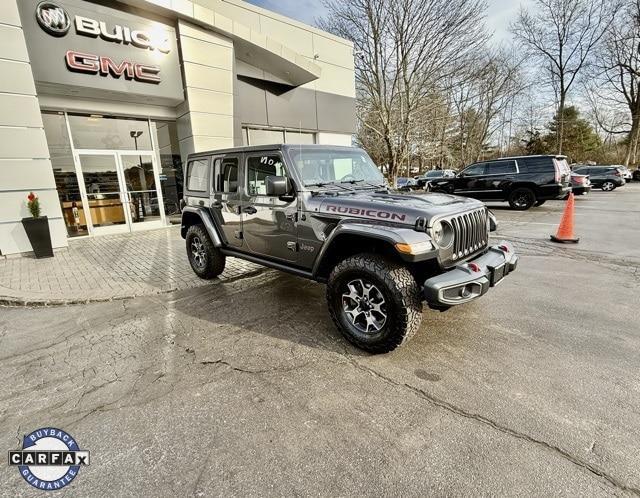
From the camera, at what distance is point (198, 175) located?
17.5 feet

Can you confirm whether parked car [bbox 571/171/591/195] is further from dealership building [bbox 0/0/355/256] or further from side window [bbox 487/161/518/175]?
dealership building [bbox 0/0/355/256]

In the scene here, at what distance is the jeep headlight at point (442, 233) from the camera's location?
287 cm

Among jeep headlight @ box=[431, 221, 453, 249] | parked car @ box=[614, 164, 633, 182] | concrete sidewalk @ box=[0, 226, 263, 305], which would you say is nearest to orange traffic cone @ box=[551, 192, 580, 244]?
jeep headlight @ box=[431, 221, 453, 249]

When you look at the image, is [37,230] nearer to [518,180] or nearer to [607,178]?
[518,180]

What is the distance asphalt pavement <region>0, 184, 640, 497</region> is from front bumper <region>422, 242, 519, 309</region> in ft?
2.00

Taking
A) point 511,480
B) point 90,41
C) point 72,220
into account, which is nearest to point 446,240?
point 511,480

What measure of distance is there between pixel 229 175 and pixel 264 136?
876 centimetres

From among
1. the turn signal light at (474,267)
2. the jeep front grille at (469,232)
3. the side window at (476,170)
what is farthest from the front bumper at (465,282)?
the side window at (476,170)

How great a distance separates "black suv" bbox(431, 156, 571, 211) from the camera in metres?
11.6

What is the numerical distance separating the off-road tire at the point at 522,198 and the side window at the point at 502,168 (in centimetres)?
72

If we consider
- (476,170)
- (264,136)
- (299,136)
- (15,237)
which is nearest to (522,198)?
(476,170)

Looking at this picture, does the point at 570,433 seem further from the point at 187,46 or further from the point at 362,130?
the point at 362,130

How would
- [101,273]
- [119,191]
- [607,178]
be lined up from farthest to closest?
[607,178] < [119,191] < [101,273]

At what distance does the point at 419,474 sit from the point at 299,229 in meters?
2.50
